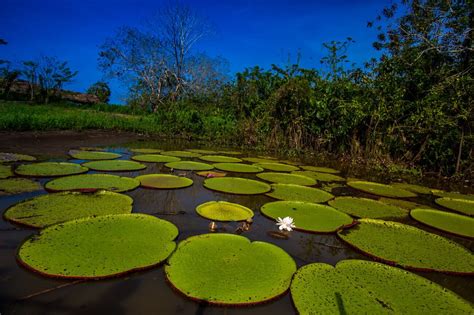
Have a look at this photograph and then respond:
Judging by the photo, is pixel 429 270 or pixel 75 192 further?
pixel 75 192

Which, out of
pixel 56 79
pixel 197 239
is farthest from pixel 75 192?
pixel 56 79

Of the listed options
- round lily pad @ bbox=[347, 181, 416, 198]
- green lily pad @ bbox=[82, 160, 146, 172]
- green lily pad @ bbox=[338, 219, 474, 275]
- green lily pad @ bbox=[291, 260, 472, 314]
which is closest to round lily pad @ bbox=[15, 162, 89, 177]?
green lily pad @ bbox=[82, 160, 146, 172]

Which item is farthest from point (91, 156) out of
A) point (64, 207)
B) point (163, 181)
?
point (64, 207)

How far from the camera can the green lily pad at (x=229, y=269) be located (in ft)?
4.20

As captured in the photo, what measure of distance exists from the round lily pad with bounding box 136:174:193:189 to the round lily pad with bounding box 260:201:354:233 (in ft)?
3.36

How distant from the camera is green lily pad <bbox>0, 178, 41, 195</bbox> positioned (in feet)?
7.93

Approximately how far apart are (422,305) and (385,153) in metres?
4.46

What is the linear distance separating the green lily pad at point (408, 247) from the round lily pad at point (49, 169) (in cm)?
295

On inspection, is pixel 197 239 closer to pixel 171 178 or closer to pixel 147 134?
pixel 171 178

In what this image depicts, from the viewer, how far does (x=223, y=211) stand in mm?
2340

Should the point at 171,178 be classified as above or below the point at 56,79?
below

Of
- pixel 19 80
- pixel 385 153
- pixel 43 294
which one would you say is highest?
pixel 19 80

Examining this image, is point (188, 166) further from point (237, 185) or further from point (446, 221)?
point (446, 221)

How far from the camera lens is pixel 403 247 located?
1945mm
